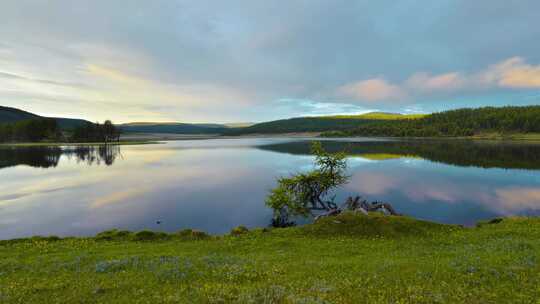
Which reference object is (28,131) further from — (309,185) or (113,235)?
(309,185)

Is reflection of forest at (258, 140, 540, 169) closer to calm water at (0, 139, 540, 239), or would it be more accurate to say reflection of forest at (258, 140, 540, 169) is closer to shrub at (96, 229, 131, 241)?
calm water at (0, 139, 540, 239)

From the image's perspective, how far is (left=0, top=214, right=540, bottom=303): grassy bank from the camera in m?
10.8

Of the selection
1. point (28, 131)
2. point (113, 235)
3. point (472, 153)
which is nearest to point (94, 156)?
point (113, 235)

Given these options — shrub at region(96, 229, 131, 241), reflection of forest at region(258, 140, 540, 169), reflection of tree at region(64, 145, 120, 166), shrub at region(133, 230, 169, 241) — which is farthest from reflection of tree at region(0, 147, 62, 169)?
reflection of forest at region(258, 140, 540, 169)

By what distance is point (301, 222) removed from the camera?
112 ft

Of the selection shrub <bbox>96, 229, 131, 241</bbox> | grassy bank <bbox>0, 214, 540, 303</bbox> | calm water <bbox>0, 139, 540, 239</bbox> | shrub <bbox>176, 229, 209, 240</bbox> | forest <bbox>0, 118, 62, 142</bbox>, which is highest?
forest <bbox>0, 118, 62, 142</bbox>

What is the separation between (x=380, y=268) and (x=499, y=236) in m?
14.9

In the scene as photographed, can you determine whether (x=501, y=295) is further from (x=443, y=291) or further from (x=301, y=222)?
(x=301, y=222)

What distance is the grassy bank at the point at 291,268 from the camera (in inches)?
427

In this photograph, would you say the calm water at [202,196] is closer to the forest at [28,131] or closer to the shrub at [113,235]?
the shrub at [113,235]

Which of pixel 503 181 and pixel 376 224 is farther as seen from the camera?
pixel 503 181

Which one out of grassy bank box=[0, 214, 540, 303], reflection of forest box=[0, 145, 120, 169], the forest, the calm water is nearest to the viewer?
grassy bank box=[0, 214, 540, 303]

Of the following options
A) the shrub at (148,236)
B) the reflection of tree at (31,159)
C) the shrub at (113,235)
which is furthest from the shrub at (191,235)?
the reflection of tree at (31,159)

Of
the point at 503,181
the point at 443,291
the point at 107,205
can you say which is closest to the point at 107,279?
the point at 443,291
